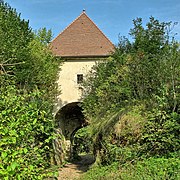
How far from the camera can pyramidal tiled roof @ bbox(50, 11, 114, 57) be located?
860 inches

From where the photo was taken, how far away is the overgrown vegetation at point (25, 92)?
303 centimetres

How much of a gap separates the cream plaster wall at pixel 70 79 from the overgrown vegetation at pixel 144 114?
756cm

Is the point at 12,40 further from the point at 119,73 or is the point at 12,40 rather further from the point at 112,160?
the point at 112,160

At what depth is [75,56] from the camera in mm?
21656

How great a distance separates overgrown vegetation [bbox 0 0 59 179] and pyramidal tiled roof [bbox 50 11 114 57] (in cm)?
191

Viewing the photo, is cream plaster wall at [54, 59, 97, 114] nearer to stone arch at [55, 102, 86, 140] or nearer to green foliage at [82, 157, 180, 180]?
stone arch at [55, 102, 86, 140]

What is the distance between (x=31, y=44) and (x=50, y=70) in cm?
197

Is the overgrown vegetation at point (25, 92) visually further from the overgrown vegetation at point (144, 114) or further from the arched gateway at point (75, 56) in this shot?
the overgrown vegetation at point (144, 114)

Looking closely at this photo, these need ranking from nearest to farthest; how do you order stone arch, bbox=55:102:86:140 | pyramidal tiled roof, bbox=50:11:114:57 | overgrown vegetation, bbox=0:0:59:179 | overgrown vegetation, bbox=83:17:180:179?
overgrown vegetation, bbox=0:0:59:179 < overgrown vegetation, bbox=83:17:180:179 < pyramidal tiled roof, bbox=50:11:114:57 < stone arch, bbox=55:102:86:140

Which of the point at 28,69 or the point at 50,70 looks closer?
the point at 28,69

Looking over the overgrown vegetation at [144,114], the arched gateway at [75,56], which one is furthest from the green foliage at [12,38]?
the overgrown vegetation at [144,114]

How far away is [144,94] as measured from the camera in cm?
1137

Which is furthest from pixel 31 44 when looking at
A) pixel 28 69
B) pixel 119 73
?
pixel 119 73

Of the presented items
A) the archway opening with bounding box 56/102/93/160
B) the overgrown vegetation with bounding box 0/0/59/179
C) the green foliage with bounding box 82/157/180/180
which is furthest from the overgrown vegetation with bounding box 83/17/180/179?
the archway opening with bounding box 56/102/93/160
